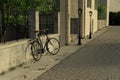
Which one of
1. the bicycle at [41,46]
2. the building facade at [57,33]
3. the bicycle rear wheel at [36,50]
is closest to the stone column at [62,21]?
the building facade at [57,33]

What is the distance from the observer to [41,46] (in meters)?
16.6

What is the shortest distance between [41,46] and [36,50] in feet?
2.49

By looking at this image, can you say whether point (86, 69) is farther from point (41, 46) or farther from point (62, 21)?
point (62, 21)

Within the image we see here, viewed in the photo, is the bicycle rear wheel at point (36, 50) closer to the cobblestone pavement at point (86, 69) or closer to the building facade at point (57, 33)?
the building facade at point (57, 33)

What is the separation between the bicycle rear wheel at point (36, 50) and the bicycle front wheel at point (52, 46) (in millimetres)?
1595

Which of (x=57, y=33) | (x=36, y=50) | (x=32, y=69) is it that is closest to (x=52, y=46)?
(x=57, y=33)

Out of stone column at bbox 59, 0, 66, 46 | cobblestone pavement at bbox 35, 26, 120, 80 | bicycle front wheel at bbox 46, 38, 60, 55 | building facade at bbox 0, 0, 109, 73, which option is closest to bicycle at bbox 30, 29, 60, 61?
bicycle front wheel at bbox 46, 38, 60, 55

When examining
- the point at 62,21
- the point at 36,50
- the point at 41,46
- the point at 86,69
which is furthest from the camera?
the point at 62,21

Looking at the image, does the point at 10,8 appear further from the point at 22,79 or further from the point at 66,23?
the point at 66,23

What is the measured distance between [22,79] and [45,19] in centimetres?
1127

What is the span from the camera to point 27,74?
12.2 meters

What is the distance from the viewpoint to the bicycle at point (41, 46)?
15.7 meters

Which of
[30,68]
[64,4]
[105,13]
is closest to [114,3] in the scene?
[105,13]

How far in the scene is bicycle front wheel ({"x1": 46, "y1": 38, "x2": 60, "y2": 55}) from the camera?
59.5ft
